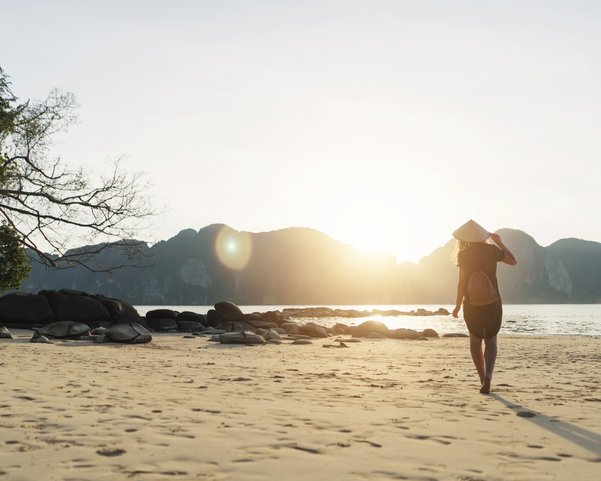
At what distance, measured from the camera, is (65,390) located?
759 cm

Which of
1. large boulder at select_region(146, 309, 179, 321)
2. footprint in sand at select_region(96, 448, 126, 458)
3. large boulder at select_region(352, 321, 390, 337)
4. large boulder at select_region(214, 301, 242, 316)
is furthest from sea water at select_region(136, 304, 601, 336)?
footprint in sand at select_region(96, 448, 126, 458)

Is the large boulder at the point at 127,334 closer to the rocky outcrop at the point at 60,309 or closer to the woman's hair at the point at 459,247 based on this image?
the rocky outcrop at the point at 60,309

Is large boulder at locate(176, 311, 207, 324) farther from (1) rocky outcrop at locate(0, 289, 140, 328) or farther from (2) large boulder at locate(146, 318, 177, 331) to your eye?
(1) rocky outcrop at locate(0, 289, 140, 328)

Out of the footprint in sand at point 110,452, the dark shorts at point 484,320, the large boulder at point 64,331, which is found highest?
the dark shorts at point 484,320

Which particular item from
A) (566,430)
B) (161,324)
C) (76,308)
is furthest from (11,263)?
(566,430)

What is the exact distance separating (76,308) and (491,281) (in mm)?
26098

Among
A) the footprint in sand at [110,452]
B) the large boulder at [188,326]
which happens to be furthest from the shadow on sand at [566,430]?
the large boulder at [188,326]

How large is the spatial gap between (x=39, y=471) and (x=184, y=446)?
45.2 inches

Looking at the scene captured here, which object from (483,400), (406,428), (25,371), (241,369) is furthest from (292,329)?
(406,428)

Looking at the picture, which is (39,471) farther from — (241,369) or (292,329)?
(292,329)

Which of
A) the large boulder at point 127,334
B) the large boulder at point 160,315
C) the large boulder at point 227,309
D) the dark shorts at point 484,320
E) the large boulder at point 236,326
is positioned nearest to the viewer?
the dark shorts at point 484,320

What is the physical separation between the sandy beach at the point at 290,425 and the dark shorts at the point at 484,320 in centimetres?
93

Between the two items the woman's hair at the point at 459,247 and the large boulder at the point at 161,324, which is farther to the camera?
the large boulder at the point at 161,324

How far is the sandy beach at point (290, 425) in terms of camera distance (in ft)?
13.3
